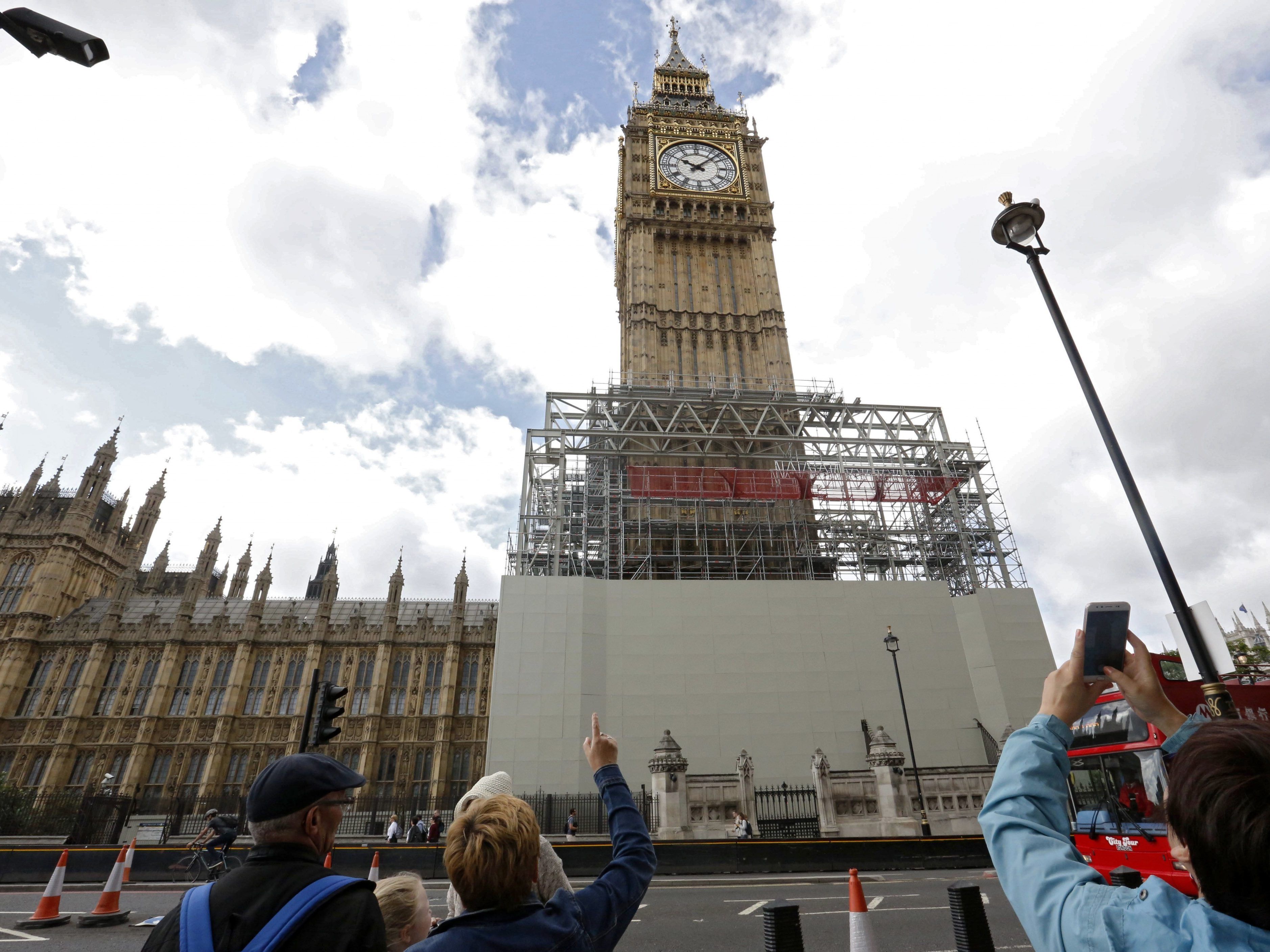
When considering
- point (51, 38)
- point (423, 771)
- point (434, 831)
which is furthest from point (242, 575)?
point (51, 38)

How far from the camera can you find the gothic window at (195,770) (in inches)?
1400

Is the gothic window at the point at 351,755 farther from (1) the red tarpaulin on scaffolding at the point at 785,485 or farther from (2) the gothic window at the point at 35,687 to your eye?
(1) the red tarpaulin on scaffolding at the point at 785,485

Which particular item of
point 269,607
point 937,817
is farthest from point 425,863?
point 269,607

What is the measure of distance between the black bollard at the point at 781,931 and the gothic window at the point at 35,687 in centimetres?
4885

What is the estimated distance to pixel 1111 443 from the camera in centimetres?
597

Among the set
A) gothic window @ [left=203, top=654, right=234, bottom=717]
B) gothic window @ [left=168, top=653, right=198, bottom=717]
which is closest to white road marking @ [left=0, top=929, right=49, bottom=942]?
gothic window @ [left=203, top=654, right=234, bottom=717]

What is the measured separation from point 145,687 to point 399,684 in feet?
49.2

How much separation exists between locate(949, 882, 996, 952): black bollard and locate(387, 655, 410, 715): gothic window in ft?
124

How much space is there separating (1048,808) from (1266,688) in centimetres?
1308

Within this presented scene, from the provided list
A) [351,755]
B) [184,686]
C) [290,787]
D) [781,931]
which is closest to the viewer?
[290,787]

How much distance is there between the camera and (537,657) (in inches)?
968

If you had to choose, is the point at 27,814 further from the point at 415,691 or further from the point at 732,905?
the point at 732,905

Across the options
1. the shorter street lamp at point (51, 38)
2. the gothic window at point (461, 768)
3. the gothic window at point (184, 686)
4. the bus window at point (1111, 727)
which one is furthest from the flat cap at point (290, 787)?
the gothic window at point (184, 686)

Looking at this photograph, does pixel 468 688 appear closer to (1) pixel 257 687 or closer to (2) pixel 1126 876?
(1) pixel 257 687
